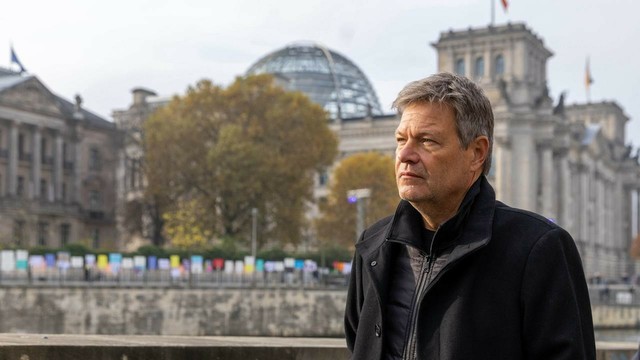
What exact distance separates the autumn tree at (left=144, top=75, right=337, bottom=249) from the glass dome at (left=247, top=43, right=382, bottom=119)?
2225 inches

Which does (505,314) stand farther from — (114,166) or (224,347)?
(114,166)

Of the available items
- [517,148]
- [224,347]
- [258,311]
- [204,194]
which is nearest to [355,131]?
[517,148]

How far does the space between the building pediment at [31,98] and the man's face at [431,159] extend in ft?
307

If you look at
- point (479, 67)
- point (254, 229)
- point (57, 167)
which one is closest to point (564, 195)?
point (479, 67)

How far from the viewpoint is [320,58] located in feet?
477

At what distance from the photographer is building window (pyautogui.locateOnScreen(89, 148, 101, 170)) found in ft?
359

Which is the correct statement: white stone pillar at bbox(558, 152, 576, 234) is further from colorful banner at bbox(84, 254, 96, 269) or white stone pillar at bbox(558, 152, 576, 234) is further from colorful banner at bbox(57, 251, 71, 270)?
colorful banner at bbox(57, 251, 71, 270)

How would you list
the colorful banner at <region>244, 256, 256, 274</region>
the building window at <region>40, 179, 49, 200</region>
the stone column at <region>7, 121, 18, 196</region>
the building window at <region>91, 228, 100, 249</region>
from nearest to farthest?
the colorful banner at <region>244, 256, 256, 274</region> < the stone column at <region>7, 121, 18, 196</region> < the building window at <region>40, 179, 49, 200</region> < the building window at <region>91, 228, 100, 249</region>

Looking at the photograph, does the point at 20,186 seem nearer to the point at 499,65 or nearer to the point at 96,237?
the point at 96,237

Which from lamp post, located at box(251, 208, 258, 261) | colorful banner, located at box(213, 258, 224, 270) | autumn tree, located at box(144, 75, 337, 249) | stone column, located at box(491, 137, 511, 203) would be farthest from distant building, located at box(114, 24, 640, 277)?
colorful banner, located at box(213, 258, 224, 270)

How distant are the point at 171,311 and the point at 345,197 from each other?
34.0m

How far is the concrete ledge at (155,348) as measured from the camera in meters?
8.44

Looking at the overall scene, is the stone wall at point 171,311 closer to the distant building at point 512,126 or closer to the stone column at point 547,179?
the distant building at point 512,126

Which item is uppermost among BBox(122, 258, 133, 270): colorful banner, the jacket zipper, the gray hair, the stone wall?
the gray hair
